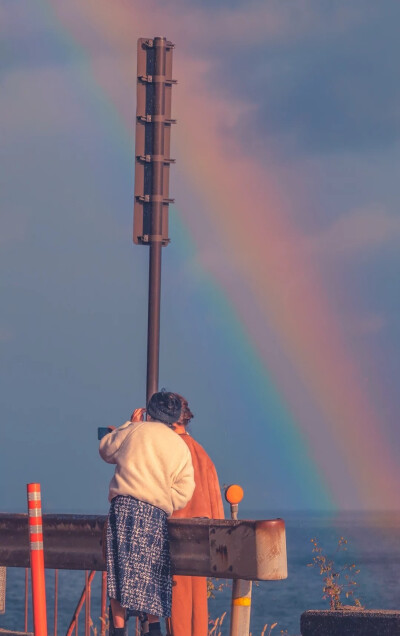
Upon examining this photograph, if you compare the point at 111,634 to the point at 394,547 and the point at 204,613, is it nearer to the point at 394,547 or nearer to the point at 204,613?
the point at 204,613

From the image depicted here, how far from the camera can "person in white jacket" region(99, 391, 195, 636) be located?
242 inches

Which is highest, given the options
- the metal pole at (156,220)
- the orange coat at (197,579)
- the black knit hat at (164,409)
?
the metal pole at (156,220)

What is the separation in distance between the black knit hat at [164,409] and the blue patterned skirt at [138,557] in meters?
0.65

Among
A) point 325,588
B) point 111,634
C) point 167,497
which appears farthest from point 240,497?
point 325,588

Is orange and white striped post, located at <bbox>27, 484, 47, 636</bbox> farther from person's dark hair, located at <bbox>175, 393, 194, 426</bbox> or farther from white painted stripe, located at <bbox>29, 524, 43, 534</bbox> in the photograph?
person's dark hair, located at <bbox>175, 393, 194, 426</bbox>

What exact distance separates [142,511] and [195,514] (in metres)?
1.30

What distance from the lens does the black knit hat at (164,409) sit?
667 centimetres

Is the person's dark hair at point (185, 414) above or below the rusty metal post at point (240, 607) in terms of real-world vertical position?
above

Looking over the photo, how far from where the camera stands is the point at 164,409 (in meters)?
6.68

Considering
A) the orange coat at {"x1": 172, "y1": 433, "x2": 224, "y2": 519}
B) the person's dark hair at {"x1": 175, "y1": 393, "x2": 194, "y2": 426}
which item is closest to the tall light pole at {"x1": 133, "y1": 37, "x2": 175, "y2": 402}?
the orange coat at {"x1": 172, "y1": 433, "x2": 224, "y2": 519}

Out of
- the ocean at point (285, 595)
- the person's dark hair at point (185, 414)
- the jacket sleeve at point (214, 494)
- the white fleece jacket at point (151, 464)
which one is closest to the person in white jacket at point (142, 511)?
the white fleece jacket at point (151, 464)

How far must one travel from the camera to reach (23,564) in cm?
677

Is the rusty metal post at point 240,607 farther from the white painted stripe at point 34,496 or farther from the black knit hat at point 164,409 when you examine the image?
the white painted stripe at point 34,496

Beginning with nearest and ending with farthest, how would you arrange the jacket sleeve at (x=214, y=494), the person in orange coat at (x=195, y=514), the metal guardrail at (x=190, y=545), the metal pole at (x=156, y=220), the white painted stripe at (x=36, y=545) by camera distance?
the metal guardrail at (x=190, y=545) < the white painted stripe at (x=36, y=545) < the person in orange coat at (x=195, y=514) < the jacket sleeve at (x=214, y=494) < the metal pole at (x=156, y=220)
